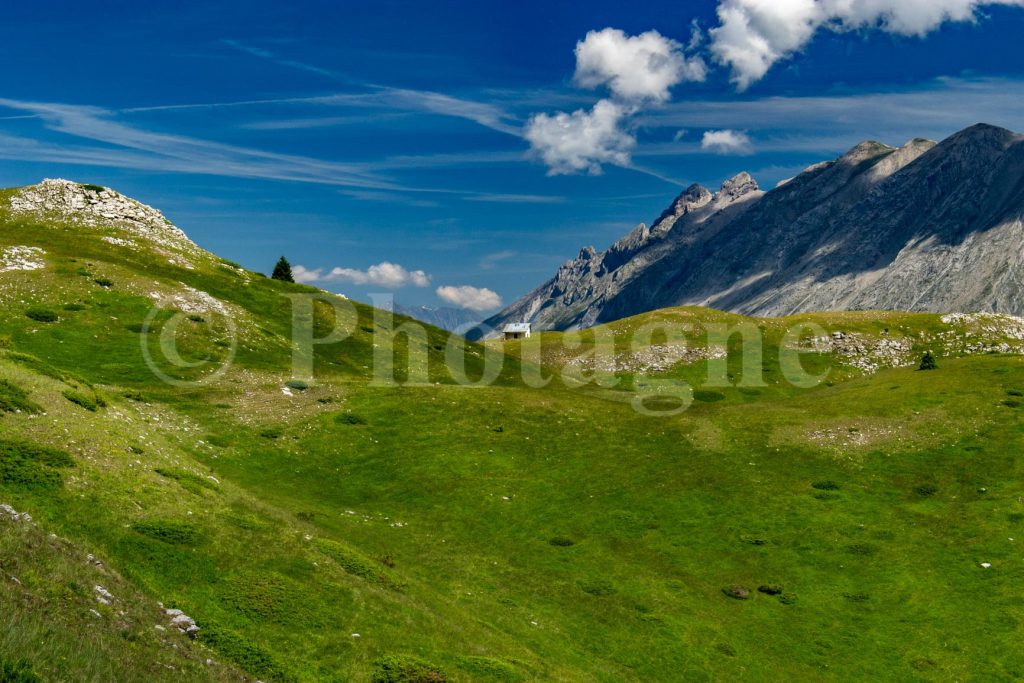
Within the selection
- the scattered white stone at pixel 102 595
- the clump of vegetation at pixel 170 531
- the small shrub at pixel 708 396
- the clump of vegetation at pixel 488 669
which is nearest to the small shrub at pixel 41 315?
the clump of vegetation at pixel 170 531

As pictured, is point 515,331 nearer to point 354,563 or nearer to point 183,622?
point 354,563

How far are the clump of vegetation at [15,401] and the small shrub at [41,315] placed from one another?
34.1 meters

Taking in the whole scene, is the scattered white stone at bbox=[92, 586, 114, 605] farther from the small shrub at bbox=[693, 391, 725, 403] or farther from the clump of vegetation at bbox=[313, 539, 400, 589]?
the small shrub at bbox=[693, 391, 725, 403]

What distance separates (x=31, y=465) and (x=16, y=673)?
1441cm

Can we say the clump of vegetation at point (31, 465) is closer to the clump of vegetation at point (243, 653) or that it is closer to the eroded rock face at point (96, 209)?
the clump of vegetation at point (243, 653)

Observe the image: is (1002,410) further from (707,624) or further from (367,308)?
(367,308)

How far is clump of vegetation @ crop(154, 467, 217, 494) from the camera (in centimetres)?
2859

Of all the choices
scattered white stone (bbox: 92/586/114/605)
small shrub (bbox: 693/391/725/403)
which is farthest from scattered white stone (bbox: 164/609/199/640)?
small shrub (bbox: 693/391/725/403)

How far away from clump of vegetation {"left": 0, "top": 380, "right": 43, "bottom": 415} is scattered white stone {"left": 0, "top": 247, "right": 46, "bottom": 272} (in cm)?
4482

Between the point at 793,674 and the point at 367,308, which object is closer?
the point at 793,674

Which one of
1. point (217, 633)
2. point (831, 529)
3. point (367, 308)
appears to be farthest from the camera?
point (367, 308)

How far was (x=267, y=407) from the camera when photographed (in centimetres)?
5288

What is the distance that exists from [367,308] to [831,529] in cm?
6954

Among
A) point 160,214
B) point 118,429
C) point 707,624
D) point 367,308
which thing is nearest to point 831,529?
point 707,624
